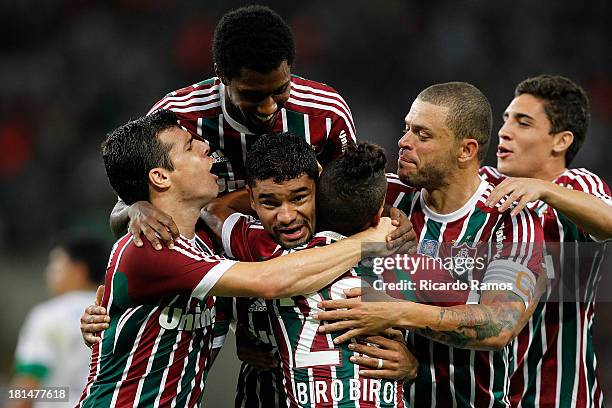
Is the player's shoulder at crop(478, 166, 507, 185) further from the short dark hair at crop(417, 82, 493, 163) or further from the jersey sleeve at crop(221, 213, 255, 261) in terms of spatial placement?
the jersey sleeve at crop(221, 213, 255, 261)

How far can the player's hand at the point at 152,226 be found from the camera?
10.2 feet

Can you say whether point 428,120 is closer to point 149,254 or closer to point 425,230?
point 425,230

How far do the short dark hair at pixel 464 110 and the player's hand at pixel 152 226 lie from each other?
1.23m

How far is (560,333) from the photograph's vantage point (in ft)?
13.1

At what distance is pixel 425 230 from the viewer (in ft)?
12.0

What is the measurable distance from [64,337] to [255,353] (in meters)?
1.82

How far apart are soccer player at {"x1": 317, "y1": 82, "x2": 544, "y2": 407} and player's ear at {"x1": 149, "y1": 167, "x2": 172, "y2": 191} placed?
39.2 inches

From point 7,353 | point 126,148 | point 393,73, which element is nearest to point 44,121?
point 7,353

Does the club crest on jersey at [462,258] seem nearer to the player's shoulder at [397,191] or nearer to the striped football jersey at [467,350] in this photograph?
the striped football jersey at [467,350]

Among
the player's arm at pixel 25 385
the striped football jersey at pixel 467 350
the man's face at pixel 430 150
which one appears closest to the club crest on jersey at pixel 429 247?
the striped football jersey at pixel 467 350

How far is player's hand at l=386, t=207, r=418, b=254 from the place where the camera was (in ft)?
10.7

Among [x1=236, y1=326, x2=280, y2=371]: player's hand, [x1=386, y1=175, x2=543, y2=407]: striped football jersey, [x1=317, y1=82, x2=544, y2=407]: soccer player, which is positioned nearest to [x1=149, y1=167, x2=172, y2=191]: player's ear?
[x1=236, y1=326, x2=280, y2=371]: player's hand

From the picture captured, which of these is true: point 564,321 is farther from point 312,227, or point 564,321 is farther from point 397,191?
point 312,227

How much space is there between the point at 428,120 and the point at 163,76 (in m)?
5.59
